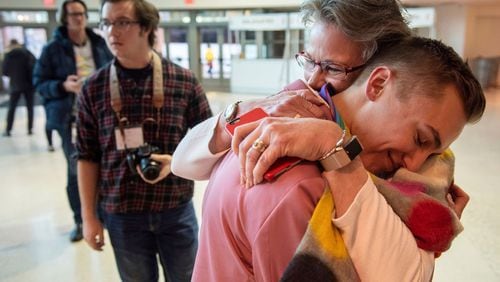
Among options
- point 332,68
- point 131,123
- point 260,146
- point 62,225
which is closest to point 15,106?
point 62,225

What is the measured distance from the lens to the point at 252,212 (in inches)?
26.6

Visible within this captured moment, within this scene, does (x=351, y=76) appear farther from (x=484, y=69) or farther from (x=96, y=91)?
(x=484, y=69)

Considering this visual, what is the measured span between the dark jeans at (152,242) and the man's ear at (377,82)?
1.21m

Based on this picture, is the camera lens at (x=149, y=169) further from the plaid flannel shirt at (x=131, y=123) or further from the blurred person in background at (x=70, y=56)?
the blurred person in background at (x=70, y=56)

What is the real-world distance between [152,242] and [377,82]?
1.34 metres

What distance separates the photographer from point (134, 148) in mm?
1694

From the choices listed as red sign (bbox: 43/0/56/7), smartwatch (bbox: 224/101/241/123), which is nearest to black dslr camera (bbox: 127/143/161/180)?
smartwatch (bbox: 224/101/241/123)

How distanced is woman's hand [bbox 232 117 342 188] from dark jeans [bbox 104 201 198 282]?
3.76 ft

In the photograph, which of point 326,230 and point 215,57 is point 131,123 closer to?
point 326,230

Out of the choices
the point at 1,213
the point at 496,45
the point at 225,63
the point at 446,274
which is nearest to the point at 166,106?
the point at 446,274

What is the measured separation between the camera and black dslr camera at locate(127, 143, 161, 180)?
165cm

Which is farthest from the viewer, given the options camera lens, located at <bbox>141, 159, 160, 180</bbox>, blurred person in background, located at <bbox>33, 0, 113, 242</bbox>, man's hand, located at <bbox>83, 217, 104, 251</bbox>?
blurred person in background, located at <bbox>33, 0, 113, 242</bbox>

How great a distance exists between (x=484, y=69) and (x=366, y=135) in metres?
15.2

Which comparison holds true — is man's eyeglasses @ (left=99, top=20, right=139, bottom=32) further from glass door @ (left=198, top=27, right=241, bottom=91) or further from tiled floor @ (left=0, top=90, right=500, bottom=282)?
glass door @ (left=198, top=27, right=241, bottom=91)
